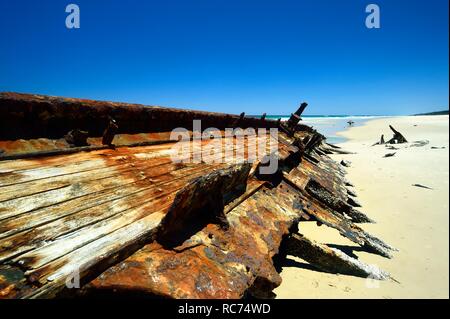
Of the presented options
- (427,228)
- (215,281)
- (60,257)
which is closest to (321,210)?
(427,228)

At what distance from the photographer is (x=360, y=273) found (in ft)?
11.2

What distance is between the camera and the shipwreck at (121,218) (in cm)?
131

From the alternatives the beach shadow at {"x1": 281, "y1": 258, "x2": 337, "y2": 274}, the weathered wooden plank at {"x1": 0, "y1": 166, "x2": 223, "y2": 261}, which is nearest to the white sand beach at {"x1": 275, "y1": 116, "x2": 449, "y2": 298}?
the beach shadow at {"x1": 281, "y1": 258, "x2": 337, "y2": 274}

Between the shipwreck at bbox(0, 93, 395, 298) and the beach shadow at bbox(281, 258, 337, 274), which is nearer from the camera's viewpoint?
the shipwreck at bbox(0, 93, 395, 298)

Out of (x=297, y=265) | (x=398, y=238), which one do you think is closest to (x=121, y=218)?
(x=297, y=265)

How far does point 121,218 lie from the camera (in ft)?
5.46

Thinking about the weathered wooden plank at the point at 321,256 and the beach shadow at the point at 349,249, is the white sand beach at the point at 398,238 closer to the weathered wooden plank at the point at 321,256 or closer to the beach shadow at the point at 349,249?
the beach shadow at the point at 349,249

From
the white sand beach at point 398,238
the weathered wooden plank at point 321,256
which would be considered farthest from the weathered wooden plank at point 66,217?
the white sand beach at point 398,238

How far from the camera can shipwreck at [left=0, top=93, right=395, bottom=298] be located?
1.31 metres

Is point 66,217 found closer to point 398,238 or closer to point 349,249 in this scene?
point 349,249

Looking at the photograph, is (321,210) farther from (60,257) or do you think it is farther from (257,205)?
(60,257)

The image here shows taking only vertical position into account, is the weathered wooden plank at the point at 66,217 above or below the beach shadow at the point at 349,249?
above

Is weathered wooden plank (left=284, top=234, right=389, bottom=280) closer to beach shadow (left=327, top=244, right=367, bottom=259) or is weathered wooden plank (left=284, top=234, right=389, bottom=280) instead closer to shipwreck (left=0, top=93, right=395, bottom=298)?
shipwreck (left=0, top=93, right=395, bottom=298)

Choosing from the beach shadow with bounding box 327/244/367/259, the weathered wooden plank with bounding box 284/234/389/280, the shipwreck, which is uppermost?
the shipwreck
